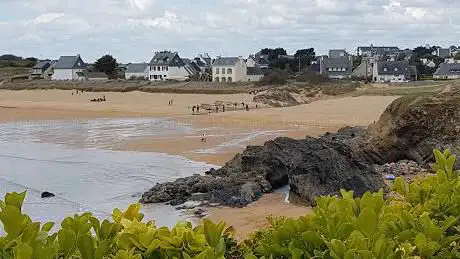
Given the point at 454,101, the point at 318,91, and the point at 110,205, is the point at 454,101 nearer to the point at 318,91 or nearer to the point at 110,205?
the point at 110,205

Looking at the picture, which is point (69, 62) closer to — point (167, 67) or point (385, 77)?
point (167, 67)

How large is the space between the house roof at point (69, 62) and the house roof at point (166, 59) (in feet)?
39.4

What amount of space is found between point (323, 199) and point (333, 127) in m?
29.5

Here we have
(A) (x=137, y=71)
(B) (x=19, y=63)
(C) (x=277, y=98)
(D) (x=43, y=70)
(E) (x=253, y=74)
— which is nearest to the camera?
(C) (x=277, y=98)

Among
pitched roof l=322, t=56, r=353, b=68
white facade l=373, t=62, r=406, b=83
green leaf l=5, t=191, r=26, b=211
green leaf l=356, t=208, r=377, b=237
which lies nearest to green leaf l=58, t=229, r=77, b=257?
green leaf l=5, t=191, r=26, b=211

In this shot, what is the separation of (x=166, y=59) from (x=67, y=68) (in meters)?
16.2

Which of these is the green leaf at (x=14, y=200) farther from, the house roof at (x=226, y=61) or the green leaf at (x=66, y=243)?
the house roof at (x=226, y=61)

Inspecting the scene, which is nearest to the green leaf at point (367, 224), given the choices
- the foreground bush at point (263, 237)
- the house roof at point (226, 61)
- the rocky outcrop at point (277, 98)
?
the foreground bush at point (263, 237)

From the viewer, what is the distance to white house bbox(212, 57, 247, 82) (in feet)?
259

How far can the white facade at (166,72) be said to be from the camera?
8600 centimetres

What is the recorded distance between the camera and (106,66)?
90.8m

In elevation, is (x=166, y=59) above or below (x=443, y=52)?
below

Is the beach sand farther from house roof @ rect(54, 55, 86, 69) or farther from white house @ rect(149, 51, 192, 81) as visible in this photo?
house roof @ rect(54, 55, 86, 69)

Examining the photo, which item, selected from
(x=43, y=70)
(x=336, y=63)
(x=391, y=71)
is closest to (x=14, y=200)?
(x=391, y=71)
